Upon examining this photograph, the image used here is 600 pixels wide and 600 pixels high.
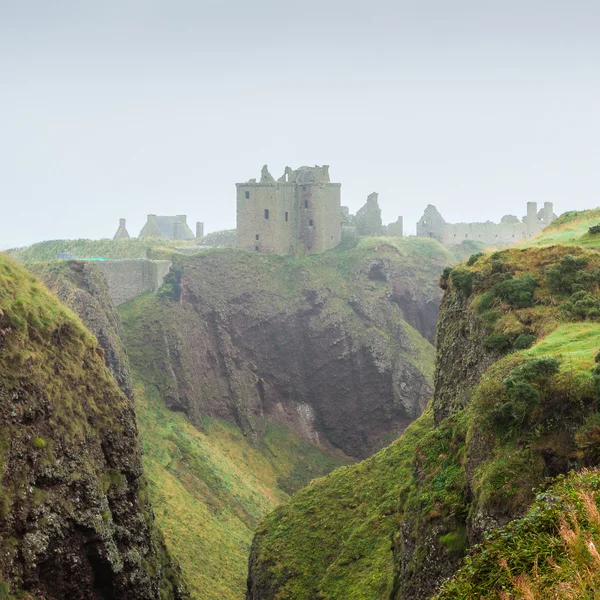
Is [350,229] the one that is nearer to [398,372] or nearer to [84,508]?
[398,372]

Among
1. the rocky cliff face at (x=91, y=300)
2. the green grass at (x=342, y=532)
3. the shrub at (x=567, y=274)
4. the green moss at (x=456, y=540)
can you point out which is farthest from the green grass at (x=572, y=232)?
the rocky cliff face at (x=91, y=300)

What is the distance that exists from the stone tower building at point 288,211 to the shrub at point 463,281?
62.0m

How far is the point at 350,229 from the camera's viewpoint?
10700 centimetres

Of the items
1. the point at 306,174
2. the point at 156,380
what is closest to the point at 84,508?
the point at 156,380

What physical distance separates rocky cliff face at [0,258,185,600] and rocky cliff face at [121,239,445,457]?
44.9 meters

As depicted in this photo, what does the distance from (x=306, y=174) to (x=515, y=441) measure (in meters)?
81.5

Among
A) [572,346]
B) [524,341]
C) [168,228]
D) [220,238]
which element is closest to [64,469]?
[524,341]

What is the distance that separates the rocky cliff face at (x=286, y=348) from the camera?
267 ft

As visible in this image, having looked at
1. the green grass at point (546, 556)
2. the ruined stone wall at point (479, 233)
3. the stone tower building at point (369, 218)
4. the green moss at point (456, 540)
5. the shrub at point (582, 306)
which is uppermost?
the stone tower building at point (369, 218)

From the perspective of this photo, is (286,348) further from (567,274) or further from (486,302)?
(567,274)

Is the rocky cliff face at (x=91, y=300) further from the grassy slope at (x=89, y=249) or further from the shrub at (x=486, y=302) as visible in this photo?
the shrub at (x=486, y=302)

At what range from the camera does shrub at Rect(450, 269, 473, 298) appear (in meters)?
35.2

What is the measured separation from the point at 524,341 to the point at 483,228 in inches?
4259

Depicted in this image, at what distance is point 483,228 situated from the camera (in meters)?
133
